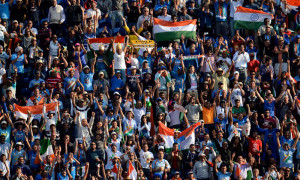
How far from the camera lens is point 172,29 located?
105 ft

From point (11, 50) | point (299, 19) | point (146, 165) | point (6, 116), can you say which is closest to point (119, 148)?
point (146, 165)

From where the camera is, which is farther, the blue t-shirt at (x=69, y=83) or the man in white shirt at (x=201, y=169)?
the blue t-shirt at (x=69, y=83)

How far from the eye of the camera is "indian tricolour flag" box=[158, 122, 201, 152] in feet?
91.9

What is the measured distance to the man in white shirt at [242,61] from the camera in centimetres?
3055

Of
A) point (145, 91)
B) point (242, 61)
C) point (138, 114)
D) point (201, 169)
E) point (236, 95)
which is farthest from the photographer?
point (242, 61)

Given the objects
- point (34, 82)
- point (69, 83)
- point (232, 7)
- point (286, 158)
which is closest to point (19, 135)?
point (34, 82)

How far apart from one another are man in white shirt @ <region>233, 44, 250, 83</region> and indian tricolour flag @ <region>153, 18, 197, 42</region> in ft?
5.97

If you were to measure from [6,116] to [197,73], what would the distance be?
6097mm

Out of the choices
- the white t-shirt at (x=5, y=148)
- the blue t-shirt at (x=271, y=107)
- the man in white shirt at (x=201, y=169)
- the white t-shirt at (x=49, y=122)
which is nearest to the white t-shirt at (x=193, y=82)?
the blue t-shirt at (x=271, y=107)

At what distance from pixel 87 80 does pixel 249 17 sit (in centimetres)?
619

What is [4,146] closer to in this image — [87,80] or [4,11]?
[87,80]

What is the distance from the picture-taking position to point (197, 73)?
1205 inches

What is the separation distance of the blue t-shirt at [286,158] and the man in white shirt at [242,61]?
10.2ft

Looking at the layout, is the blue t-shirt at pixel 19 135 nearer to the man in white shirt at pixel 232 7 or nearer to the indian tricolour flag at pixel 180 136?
the indian tricolour flag at pixel 180 136
